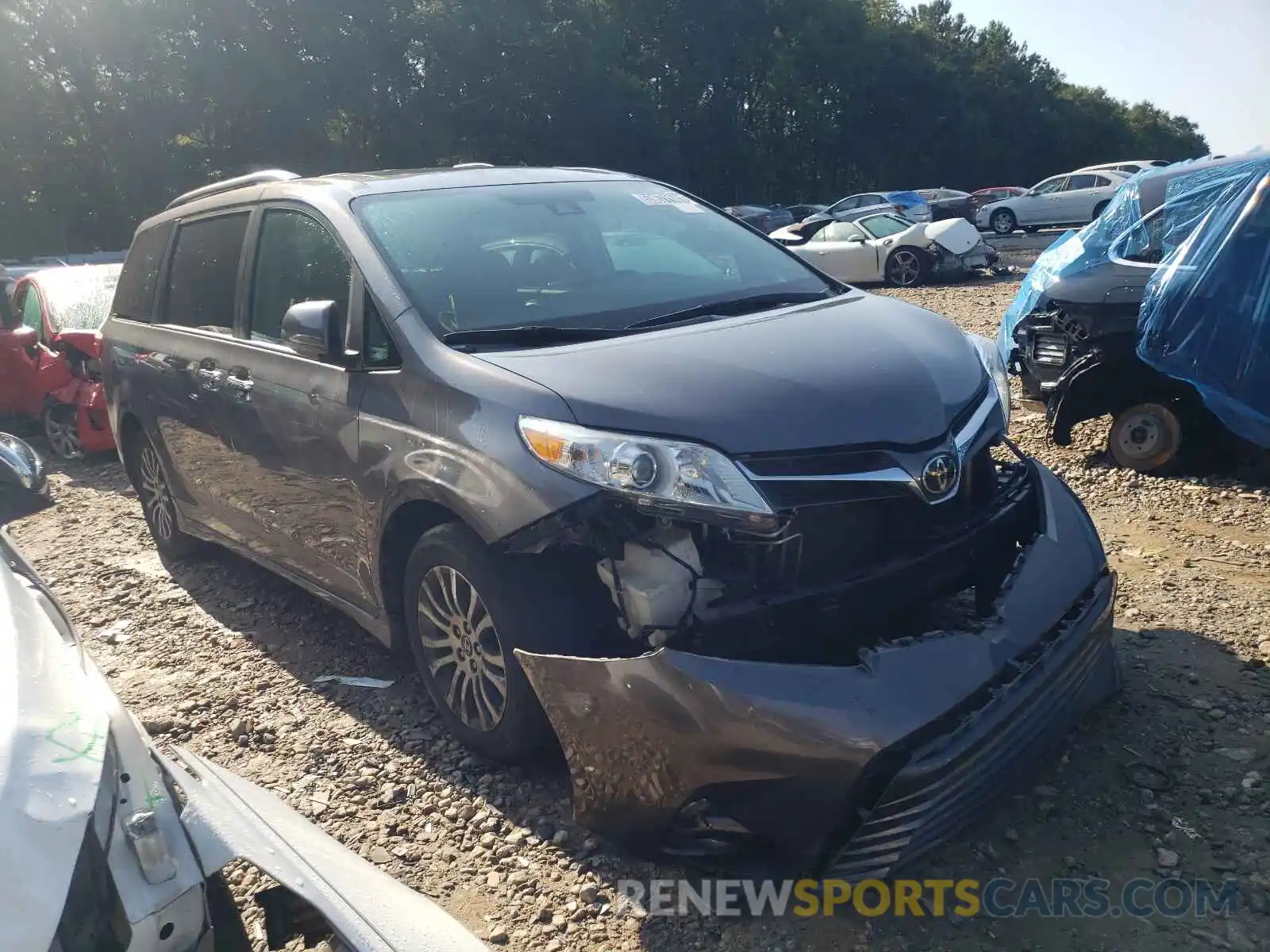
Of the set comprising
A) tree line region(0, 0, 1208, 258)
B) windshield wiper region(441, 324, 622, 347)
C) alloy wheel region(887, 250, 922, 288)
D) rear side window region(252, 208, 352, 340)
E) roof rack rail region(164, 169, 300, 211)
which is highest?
tree line region(0, 0, 1208, 258)

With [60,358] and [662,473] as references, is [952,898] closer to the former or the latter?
[662,473]

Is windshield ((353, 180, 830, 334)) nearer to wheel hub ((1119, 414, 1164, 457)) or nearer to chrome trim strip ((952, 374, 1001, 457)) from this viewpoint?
chrome trim strip ((952, 374, 1001, 457))

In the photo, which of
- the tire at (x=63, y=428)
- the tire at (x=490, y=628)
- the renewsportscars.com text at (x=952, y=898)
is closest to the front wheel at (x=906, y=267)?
the tire at (x=63, y=428)

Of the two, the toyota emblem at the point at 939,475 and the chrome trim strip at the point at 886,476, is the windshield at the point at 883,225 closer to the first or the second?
the chrome trim strip at the point at 886,476

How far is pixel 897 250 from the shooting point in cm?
1641

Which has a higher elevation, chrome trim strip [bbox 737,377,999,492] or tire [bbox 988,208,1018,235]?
chrome trim strip [bbox 737,377,999,492]

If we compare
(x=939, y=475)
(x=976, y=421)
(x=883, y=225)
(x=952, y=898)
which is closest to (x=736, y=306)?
(x=976, y=421)

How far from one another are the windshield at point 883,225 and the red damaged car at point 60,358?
450 inches

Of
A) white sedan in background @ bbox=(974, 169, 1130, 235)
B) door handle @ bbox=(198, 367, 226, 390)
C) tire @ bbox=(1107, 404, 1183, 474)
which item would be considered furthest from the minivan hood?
white sedan in background @ bbox=(974, 169, 1130, 235)

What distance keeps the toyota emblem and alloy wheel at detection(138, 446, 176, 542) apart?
402 centimetres

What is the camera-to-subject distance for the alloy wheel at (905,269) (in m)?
16.3

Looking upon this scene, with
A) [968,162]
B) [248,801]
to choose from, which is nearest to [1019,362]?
[248,801]

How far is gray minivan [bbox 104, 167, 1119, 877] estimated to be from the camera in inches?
93.3

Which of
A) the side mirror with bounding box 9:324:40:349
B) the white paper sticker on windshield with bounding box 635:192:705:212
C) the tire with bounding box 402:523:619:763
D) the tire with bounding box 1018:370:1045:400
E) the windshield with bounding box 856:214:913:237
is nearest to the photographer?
the tire with bounding box 402:523:619:763
